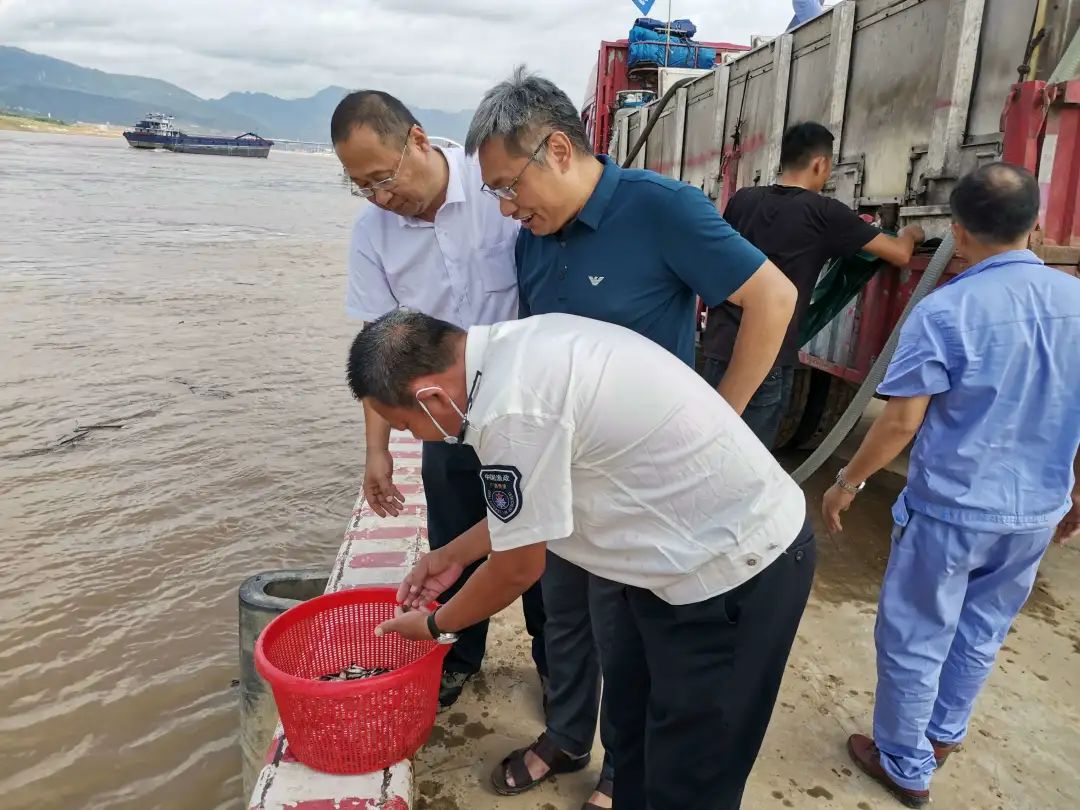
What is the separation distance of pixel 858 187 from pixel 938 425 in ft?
6.85

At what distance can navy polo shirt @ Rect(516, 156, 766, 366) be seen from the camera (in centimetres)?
176

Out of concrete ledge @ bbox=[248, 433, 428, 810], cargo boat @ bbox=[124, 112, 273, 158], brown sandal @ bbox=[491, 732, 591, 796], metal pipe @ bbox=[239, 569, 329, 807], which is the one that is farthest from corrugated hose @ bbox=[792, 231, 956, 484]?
cargo boat @ bbox=[124, 112, 273, 158]

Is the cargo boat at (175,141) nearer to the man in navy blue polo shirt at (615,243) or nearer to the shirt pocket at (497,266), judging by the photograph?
the shirt pocket at (497,266)

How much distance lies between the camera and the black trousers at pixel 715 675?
1494mm

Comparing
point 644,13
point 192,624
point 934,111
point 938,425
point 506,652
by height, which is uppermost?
point 644,13

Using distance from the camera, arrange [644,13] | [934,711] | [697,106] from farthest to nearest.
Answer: [644,13] < [697,106] < [934,711]

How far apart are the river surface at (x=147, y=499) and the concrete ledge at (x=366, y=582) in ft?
2.57

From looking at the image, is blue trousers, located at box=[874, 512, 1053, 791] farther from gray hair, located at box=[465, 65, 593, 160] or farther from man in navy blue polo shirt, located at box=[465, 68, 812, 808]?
gray hair, located at box=[465, 65, 593, 160]

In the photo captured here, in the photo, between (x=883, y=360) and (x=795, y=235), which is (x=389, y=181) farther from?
(x=883, y=360)

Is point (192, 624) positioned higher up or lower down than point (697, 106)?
lower down

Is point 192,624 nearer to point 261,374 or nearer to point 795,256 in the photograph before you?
point 795,256

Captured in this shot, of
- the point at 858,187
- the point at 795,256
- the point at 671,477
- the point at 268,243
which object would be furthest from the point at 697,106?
the point at 268,243

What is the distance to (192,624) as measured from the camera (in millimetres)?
3580

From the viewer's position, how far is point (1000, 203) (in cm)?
199
